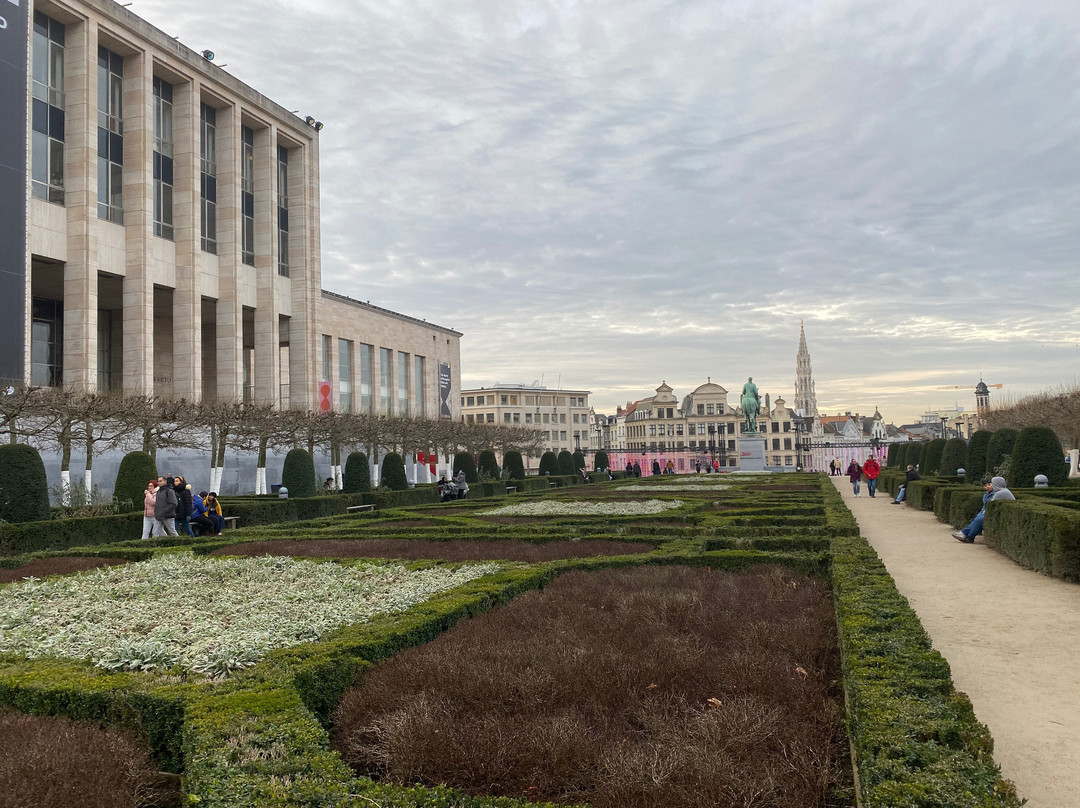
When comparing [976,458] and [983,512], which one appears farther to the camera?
[976,458]

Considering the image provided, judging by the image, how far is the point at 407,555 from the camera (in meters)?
12.7

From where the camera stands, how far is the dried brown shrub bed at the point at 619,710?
4.08 meters

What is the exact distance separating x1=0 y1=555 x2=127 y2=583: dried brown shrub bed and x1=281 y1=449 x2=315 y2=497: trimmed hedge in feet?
44.9

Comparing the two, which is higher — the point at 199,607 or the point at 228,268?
the point at 228,268

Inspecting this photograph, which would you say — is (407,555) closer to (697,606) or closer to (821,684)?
(697,606)

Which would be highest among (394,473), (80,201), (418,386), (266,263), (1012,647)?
(80,201)

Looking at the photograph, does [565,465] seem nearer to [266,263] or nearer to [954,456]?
[266,263]

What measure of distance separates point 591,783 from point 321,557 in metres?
9.25

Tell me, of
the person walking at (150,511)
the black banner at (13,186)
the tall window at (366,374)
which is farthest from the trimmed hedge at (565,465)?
the person walking at (150,511)

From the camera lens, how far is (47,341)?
3662cm

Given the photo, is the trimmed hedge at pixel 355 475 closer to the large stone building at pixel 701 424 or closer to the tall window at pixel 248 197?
the tall window at pixel 248 197

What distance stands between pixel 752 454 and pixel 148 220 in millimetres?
42630

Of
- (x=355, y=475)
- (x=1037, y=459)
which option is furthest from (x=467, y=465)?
(x=1037, y=459)

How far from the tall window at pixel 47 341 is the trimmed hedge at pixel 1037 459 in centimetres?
3572
